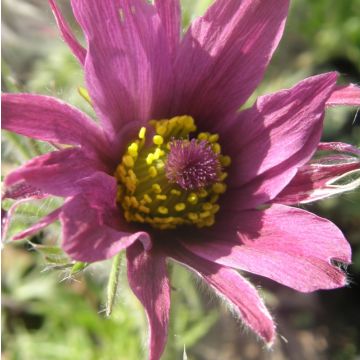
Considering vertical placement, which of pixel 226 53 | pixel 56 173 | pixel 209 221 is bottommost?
pixel 209 221

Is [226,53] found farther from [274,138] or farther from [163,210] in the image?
[163,210]

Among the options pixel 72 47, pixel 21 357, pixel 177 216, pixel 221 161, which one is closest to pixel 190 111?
pixel 221 161

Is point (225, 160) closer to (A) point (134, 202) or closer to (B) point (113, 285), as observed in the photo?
(A) point (134, 202)

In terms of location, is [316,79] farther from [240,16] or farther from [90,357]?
[90,357]

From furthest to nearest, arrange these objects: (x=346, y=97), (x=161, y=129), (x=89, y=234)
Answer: (x=161, y=129), (x=346, y=97), (x=89, y=234)

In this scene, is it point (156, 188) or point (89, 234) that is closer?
point (89, 234)

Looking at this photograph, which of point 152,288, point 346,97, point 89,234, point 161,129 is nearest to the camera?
point 89,234

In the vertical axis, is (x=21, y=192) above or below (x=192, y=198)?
above

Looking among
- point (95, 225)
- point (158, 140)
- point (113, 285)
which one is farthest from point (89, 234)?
point (158, 140)
